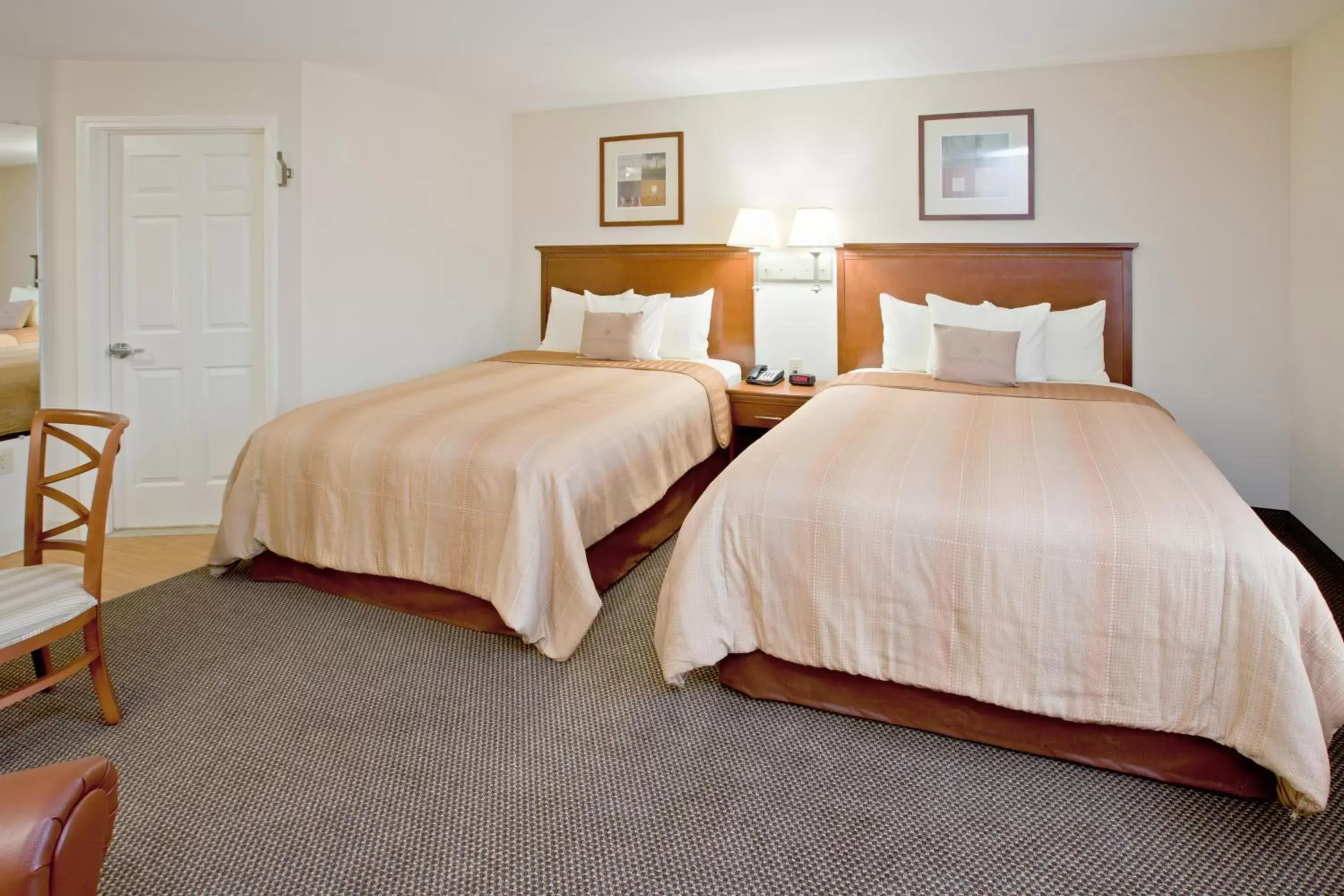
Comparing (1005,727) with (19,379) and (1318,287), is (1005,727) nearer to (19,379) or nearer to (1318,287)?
(1318,287)

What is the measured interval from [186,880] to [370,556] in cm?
141

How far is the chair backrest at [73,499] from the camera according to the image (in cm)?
218

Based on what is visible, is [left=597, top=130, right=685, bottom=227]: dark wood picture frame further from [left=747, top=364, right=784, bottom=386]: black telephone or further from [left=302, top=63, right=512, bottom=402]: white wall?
[left=747, top=364, right=784, bottom=386]: black telephone

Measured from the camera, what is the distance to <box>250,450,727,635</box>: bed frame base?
9.55 feet

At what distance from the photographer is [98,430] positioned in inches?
156

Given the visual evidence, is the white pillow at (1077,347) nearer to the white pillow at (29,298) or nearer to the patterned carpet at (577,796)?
the patterned carpet at (577,796)

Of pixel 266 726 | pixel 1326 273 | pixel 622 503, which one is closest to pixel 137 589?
pixel 266 726

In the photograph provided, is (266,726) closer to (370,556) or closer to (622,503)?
(370,556)

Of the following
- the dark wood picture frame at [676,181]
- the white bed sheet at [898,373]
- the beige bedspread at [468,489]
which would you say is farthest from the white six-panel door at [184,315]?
the white bed sheet at [898,373]

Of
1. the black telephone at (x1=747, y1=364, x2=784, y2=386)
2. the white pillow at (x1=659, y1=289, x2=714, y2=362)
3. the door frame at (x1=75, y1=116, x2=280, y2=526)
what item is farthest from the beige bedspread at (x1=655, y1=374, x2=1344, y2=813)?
the door frame at (x1=75, y1=116, x2=280, y2=526)

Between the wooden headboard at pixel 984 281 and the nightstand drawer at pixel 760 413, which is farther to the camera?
the nightstand drawer at pixel 760 413

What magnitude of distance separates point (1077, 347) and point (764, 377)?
A: 1.62m

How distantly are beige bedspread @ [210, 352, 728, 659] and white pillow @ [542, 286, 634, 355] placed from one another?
1428 millimetres

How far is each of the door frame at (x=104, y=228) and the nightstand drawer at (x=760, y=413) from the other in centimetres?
240
